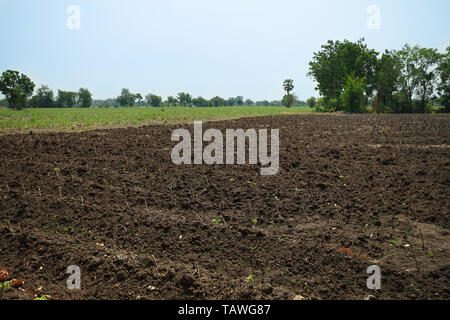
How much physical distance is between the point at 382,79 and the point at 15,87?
6009 cm

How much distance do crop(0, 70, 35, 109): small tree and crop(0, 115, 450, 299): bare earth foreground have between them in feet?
175

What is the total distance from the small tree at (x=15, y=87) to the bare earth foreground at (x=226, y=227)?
53.4m

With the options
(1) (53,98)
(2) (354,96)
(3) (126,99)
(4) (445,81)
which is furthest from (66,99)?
(4) (445,81)

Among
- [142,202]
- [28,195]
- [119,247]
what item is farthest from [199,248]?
[28,195]

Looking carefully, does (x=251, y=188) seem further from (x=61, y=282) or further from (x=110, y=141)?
(x=110, y=141)

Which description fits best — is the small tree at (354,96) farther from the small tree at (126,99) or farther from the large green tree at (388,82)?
the small tree at (126,99)

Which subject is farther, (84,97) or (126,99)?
(126,99)

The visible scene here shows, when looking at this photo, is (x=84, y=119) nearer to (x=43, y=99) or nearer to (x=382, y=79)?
Result: (x=382, y=79)

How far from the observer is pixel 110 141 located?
36.7ft

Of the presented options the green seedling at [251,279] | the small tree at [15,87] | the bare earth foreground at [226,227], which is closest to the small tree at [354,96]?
the bare earth foreground at [226,227]

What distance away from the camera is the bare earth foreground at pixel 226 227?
129 inches

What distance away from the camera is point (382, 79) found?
138ft

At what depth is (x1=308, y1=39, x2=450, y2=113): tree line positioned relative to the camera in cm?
3891

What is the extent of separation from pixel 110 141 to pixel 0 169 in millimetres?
3967
